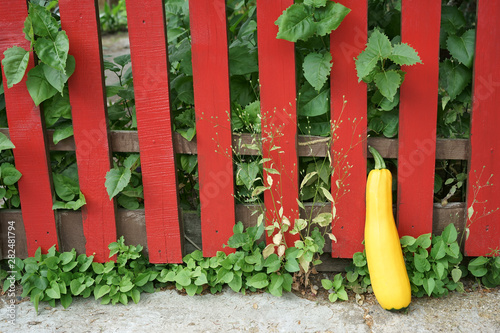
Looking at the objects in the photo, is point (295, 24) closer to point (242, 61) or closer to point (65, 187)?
point (242, 61)

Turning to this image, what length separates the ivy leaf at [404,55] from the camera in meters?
2.16

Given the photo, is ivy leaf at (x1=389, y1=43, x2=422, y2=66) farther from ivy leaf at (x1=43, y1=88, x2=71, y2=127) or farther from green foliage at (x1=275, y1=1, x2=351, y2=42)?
ivy leaf at (x1=43, y1=88, x2=71, y2=127)

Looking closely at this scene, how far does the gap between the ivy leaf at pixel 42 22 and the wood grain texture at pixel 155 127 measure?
33 cm

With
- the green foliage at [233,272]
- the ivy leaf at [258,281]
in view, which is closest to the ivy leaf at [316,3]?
the green foliage at [233,272]

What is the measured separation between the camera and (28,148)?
2.54 metres

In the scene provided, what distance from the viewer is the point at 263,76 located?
2.36m

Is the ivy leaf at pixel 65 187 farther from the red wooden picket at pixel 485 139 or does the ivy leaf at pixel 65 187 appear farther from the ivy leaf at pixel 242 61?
the red wooden picket at pixel 485 139

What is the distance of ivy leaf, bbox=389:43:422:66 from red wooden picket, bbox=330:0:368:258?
0.16 m

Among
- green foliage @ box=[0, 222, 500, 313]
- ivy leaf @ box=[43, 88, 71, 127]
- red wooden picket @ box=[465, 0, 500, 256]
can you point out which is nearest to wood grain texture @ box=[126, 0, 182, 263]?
green foliage @ box=[0, 222, 500, 313]

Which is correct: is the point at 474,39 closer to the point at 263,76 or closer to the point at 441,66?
the point at 441,66

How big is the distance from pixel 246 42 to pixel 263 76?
342 mm

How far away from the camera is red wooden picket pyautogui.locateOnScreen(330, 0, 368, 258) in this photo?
2.29 m

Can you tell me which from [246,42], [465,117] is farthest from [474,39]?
[246,42]

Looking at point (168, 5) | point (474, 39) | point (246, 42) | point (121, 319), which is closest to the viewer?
point (474, 39)
